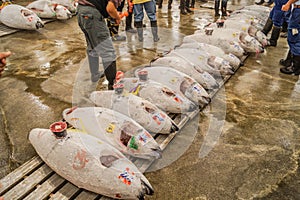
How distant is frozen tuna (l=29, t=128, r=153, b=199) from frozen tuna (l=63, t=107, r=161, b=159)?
131 mm

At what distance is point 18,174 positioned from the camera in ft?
7.21

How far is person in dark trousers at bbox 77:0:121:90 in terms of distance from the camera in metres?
3.12

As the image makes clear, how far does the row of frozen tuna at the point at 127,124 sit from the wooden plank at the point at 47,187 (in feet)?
0.34

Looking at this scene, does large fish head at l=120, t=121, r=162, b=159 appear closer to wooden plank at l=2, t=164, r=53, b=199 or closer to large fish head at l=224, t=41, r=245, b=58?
wooden plank at l=2, t=164, r=53, b=199

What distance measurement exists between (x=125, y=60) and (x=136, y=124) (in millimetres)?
2317

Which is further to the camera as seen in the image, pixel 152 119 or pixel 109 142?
pixel 152 119

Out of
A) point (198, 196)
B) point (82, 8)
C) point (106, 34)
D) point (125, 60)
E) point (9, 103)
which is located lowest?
point (198, 196)

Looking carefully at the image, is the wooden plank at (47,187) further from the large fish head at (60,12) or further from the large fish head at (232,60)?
the large fish head at (60,12)

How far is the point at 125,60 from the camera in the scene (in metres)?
4.42

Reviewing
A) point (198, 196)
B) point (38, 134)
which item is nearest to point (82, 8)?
point (38, 134)

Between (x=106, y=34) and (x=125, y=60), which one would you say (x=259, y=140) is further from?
(x=125, y=60)

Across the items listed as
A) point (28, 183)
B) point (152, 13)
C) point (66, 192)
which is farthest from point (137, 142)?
point (152, 13)

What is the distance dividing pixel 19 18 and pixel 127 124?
177 inches

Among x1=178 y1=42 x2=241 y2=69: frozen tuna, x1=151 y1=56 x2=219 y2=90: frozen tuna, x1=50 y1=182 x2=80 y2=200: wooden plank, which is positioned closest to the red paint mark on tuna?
x1=50 y1=182 x2=80 y2=200: wooden plank
